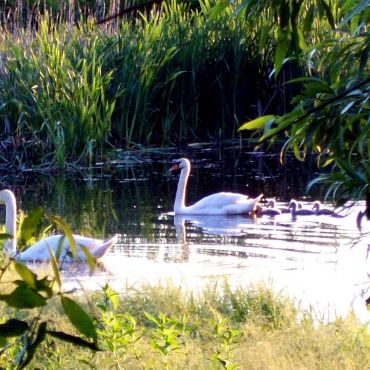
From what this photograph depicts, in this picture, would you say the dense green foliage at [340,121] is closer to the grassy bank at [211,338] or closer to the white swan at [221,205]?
the grassy bank at [211,338]

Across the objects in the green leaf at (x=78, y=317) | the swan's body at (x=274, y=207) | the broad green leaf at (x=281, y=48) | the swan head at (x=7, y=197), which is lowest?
the swan's body at (x=274, y=207)

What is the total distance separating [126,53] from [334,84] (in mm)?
13515

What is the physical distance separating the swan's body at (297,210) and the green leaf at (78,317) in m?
9.83

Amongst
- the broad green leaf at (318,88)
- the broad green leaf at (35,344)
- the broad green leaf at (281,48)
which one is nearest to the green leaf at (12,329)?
the broad green leaf at (35,344)

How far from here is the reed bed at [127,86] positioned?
49.0ft

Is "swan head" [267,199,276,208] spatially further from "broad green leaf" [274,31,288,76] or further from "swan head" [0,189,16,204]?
"broad green leaf" [274,31,288,76]

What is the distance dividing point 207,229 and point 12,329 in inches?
391

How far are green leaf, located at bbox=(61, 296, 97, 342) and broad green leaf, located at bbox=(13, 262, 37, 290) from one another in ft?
0.30

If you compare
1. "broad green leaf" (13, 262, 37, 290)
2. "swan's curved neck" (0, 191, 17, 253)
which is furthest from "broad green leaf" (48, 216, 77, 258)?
"swan's curved neck" (0, 191, 17, 253)

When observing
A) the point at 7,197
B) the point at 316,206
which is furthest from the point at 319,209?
the point at 7,197

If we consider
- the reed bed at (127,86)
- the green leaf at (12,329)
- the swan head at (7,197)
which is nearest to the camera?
the green leaf at (12,329)

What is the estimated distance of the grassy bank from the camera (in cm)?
429

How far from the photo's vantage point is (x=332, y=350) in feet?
16.2

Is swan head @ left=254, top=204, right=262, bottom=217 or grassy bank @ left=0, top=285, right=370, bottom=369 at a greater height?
swan head @ left=254, top=204, right=262, bottom=217
